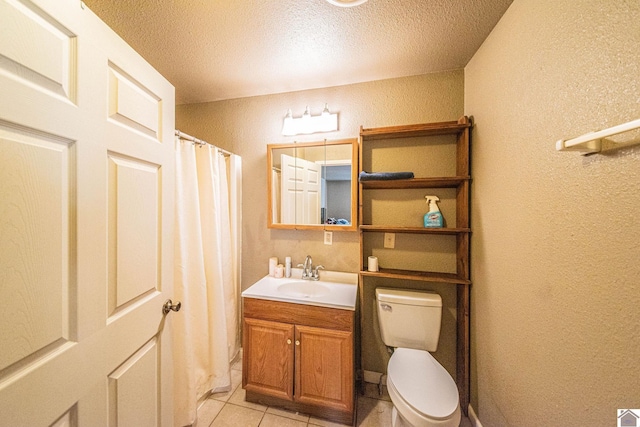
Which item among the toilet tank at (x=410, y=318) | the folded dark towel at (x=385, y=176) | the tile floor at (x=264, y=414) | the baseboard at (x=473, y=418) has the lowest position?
the tile floor at (x=264, y=414)

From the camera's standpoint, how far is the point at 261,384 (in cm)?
156

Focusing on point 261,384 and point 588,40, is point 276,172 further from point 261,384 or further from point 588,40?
point 588,40

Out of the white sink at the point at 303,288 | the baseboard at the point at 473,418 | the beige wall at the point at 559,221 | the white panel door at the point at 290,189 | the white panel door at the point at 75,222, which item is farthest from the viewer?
the white panel door at the point at 290,189

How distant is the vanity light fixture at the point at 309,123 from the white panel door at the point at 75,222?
3.37 feet

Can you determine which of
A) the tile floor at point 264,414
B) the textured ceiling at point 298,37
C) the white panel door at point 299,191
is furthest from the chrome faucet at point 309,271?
the textured ceiling at point 298,37

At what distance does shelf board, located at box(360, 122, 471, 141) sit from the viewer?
60.1 inches

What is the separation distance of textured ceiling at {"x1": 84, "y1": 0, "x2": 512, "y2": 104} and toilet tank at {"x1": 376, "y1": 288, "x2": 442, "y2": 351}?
5.38ft

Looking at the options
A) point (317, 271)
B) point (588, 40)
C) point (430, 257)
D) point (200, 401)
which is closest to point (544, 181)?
point (588, 40)

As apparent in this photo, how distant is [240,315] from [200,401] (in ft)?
2.05

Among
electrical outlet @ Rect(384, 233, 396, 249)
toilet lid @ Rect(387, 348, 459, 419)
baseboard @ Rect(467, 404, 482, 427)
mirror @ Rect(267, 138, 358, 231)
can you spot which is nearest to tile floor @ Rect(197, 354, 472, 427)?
baseboard @ Rect(467, 404, 482, 427)

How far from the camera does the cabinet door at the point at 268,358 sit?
1.51 m

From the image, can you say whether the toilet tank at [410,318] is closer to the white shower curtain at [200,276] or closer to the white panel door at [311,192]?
the white panel door at [311,192]

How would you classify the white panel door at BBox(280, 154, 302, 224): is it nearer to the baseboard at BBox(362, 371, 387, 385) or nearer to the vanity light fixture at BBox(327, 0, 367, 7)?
the vanity light fixture at BBox(327, 0, 367, 7)

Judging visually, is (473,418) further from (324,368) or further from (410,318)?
(324,368)
